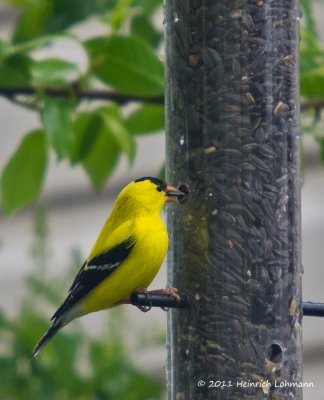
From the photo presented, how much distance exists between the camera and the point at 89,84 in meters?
3.63

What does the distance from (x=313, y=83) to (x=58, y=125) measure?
0.80m

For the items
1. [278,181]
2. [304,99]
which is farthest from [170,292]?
[304,99]

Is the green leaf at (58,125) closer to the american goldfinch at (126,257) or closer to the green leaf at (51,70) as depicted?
the green leaf at (51,70)

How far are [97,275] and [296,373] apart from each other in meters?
0.65

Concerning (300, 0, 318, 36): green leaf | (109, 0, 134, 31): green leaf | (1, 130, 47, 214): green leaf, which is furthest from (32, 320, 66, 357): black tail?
(300, 0, 318, 36): green leaf

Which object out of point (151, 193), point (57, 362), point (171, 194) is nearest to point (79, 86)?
point (151, 193)

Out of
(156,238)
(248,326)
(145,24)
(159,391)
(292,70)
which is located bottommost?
(159,391)

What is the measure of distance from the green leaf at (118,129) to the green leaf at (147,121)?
0.13m

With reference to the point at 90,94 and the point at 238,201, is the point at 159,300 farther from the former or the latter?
the point at 90,94

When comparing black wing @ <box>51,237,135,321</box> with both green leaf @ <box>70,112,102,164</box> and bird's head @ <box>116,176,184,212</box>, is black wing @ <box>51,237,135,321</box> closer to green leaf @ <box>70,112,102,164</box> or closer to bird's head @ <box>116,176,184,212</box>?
bird's head @ <box>116,176,184,212</box>

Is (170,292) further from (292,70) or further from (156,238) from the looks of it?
(292,70)

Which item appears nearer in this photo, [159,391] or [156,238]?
[156,238]

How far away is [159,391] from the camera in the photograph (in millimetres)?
4285

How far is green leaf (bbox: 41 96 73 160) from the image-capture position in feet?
10.6
